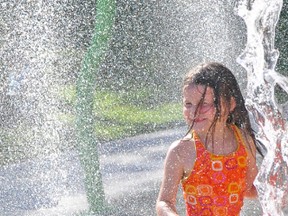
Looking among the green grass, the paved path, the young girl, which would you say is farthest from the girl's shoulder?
the green grass

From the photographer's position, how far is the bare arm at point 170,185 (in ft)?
8.06

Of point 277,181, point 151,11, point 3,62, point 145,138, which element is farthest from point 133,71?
point 277,181

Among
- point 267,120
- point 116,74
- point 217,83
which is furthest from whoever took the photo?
point 116,74

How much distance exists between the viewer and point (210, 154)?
2566 millimetres

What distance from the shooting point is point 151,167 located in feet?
19.2

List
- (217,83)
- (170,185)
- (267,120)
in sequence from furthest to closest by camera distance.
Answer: (267,120) < (217,83) < (170,185)

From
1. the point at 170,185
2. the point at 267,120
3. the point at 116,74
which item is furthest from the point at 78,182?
the point at 116,74

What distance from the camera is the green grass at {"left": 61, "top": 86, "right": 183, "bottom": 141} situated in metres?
7.51

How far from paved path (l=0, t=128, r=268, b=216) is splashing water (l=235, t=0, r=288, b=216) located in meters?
1.57

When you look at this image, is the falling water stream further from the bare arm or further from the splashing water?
the bare arm

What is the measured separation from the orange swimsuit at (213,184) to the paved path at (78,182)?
206 cm

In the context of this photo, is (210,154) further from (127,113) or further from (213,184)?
(127,113)

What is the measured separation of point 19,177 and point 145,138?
159cm

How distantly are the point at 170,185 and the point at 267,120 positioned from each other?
684 millimetres
